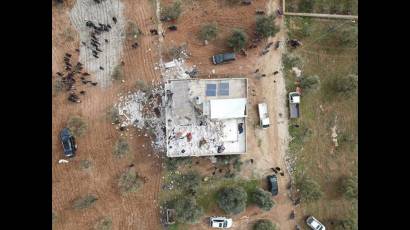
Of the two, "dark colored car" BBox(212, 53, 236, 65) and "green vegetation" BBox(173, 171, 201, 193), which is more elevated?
"dark colored car" BBox(212, 53, 236, 65)

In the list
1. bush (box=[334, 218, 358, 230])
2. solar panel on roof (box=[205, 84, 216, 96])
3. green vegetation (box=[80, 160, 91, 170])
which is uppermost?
solar panel on roof (box=[205, 84, 216, 96])

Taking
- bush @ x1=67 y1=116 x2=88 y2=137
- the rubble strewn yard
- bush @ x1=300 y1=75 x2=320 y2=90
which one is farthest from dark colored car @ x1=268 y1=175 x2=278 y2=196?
bush @ x1=67 y1=116 x2=88 y2=137

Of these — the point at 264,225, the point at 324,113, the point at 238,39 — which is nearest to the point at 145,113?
the point at 238,39

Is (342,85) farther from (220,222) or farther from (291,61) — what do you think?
(220,222)

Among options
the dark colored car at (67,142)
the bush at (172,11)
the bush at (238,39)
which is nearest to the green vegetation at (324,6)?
the bush at (238,39)

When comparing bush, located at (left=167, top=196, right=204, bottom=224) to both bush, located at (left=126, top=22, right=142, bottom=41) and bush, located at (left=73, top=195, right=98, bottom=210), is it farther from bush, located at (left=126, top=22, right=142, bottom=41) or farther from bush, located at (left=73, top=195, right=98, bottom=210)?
bush, located at (left=126, top=22, right=142, bottom=41)

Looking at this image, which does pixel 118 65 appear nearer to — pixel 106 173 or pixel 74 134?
pixel 74 134
